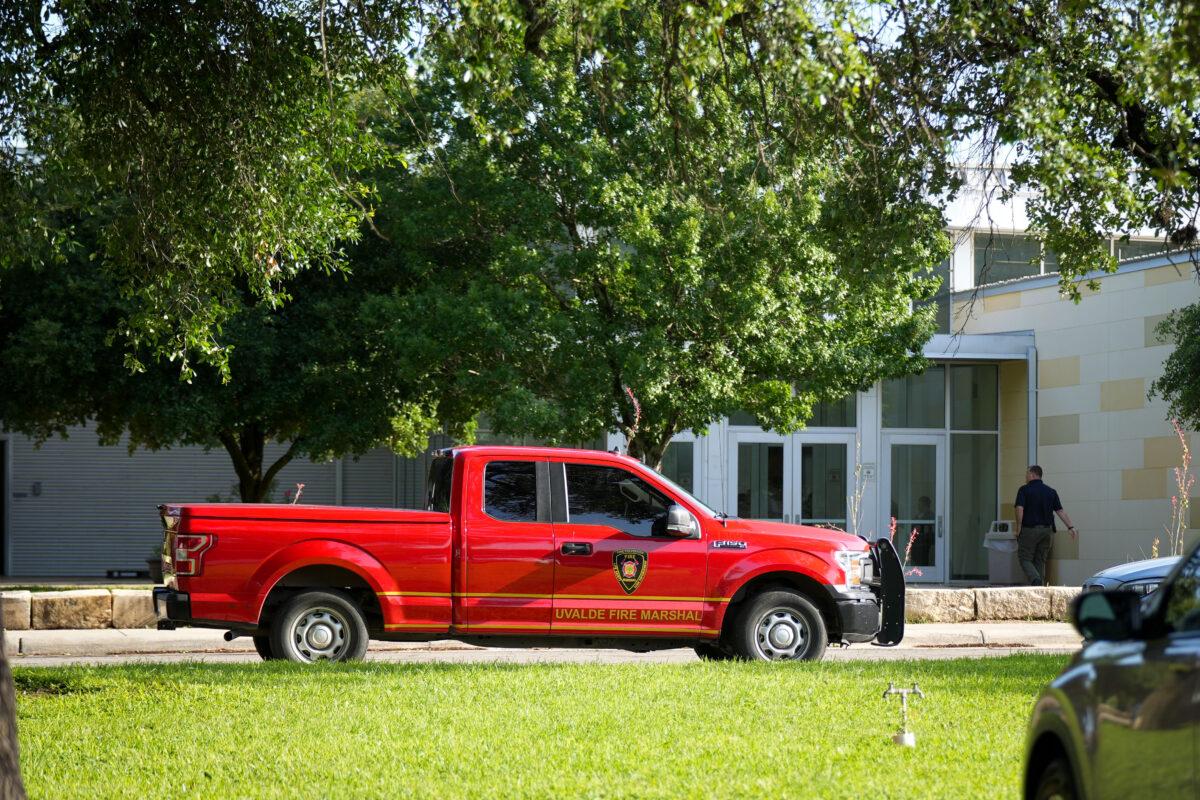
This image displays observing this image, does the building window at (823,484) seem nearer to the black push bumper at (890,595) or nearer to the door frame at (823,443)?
the door frame at (823,443)

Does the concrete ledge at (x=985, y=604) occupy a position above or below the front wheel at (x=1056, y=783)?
below

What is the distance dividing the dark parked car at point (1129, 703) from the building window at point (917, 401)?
83.1 feet

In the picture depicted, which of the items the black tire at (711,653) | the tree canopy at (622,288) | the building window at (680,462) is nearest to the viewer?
the black tire at (711,653)

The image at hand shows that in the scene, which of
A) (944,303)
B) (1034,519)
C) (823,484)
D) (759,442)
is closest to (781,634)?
(1034,519)

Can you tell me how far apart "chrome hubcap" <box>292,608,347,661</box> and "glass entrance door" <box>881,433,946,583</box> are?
19.0 metres

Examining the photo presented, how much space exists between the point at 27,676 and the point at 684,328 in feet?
37.3

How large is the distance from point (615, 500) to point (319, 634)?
2659 millimetres

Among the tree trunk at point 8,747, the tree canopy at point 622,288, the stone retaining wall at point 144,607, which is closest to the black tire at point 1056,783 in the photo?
the tree trunk at point 8,747

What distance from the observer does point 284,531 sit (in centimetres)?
1159

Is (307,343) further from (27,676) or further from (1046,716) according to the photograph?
(1046,716)

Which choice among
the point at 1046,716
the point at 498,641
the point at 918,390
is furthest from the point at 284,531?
the point at 918,390

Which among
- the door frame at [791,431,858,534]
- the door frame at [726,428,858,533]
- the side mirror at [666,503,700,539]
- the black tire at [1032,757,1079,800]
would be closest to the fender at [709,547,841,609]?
the side mirror at [666,503,700,539]

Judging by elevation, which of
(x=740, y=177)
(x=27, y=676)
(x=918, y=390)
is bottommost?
(x=27, y=676)

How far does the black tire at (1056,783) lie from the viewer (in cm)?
431
